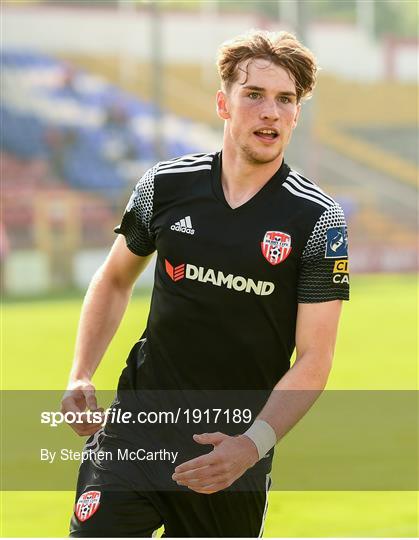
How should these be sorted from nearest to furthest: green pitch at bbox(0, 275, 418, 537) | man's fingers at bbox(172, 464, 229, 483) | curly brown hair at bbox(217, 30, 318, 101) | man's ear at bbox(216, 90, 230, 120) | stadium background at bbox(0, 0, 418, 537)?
man's fingers at bbox(172, 464, 229, 483)
curly brown hair at bbox(217, 30, 318, 101)
man's ear at bbox(216, 90, 230, 120)
green pitch at bbox(0, 275, 418, 537)
stadium background at bbox(0, 0, 418, 537)

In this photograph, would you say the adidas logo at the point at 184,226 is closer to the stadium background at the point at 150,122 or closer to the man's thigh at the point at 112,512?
the man's thigh at the point at 112,512

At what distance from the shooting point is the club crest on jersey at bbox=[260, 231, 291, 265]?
3.96m

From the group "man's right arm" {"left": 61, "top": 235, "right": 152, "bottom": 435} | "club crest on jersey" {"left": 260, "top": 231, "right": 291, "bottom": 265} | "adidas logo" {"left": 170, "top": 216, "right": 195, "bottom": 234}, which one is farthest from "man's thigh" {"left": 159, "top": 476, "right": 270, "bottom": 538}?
"adidas logo" {"left": 170, "top": 216, "right": 195, "bottom": 234}

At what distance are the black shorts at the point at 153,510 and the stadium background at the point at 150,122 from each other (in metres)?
17.9

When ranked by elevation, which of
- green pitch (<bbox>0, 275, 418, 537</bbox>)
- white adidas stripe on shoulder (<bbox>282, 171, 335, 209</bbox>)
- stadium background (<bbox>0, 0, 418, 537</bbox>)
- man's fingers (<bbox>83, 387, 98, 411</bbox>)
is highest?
white adidas stripe on shoulder (<bbox>282, 171, 335, 209</bbox>)

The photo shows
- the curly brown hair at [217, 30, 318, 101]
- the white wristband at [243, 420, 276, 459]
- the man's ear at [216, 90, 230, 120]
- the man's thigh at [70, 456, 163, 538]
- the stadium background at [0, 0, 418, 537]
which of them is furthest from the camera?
the stadium background at [0, 0, 418, 537]

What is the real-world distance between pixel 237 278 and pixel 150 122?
118ft

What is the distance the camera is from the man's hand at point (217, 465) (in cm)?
351

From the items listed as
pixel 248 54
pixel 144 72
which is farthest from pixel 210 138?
pixel 248 54

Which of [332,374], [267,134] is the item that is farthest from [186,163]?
[332,374]

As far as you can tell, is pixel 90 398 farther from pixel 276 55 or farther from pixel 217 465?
pixel 276 55

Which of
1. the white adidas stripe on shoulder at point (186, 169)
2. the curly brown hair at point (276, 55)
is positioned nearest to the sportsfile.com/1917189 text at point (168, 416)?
the white adidas stripe on shoulder at point (186, 169)

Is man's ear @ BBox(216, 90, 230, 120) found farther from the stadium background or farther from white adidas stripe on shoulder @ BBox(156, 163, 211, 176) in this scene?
the stadium background

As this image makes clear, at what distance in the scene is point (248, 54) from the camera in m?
4.05
